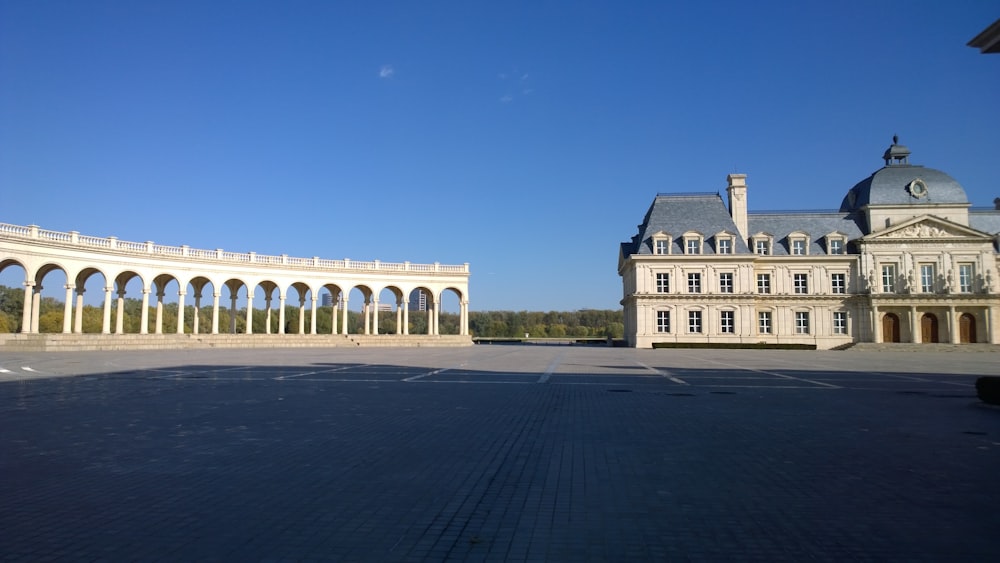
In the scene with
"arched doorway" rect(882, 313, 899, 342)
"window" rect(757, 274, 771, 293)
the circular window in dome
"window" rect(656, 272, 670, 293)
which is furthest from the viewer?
"window" rect(757, 274, 771, 293)

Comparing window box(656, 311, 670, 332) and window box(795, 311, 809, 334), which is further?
window box(656, 311, 670, 332)

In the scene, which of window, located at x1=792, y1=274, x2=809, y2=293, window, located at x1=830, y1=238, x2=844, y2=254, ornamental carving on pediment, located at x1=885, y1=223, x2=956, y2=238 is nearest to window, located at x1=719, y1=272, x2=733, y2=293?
window, located at x1=792, y1=274, x2=809, y2=293

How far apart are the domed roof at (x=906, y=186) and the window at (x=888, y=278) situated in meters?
6.53

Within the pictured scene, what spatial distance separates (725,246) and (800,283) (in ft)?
29.3

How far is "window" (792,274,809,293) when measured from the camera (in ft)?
211

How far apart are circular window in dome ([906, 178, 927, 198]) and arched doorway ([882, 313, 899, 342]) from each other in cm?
1224

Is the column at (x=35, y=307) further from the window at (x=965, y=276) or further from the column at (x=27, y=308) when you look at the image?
the window at (x=965, y=276)

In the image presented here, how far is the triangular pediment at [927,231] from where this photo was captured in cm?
5941

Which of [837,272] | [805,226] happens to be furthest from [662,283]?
[837,272]

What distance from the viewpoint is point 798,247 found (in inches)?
2571

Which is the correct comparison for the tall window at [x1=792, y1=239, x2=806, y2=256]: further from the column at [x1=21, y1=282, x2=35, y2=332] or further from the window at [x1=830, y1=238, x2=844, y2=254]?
the column at [x1=21, y1=282, x2=35, y2=332]

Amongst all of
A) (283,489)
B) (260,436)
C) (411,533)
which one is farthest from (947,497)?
(260,436)

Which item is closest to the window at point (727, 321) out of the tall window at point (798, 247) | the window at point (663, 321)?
the window at point (663, 321)

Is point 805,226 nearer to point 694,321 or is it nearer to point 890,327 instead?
point 890,327
